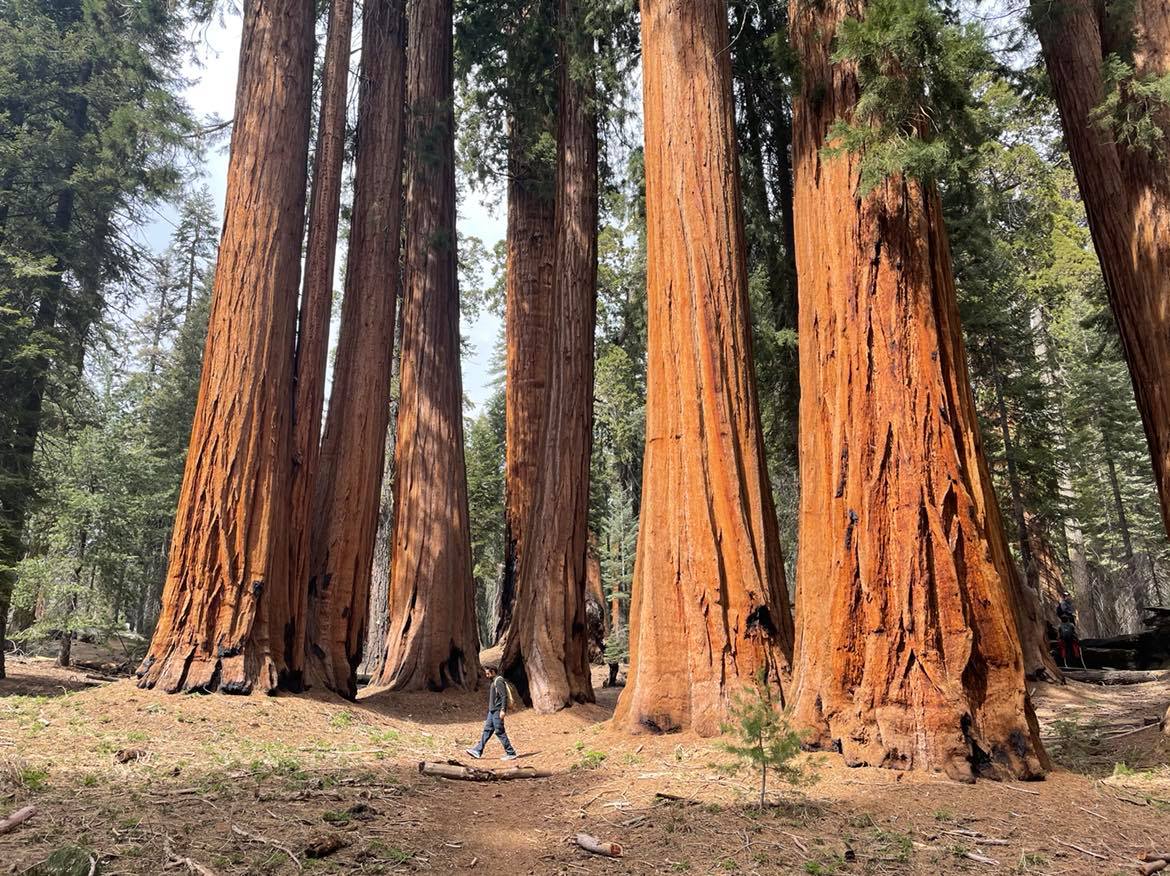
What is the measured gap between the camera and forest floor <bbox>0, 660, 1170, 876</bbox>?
3551 mm

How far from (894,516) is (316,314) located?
321 inches

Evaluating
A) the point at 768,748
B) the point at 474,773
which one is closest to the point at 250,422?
the point at 474,773

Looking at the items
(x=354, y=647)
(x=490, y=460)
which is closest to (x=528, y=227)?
(x=354, y=647)

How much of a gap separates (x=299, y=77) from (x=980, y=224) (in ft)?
34.6

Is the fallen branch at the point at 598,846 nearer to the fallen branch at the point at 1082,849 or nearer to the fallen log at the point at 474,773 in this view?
the fallen log at the point at 474,773

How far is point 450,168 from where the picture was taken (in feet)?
42.2

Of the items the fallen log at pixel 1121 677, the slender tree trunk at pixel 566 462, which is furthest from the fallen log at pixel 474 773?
the fallen log at pixel 1121 677

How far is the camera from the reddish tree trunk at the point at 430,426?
11250 mm

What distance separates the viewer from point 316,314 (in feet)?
34.0

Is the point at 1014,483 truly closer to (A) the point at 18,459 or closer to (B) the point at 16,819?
(B) the point at 16,819

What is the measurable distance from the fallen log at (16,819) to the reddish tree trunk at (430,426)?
701 cm

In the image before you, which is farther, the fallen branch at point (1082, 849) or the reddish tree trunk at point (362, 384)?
the reddish tree trunk at point (362, 384)

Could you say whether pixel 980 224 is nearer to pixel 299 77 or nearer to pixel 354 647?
pixel 299 77

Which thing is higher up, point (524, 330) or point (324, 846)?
point (524, 330)
